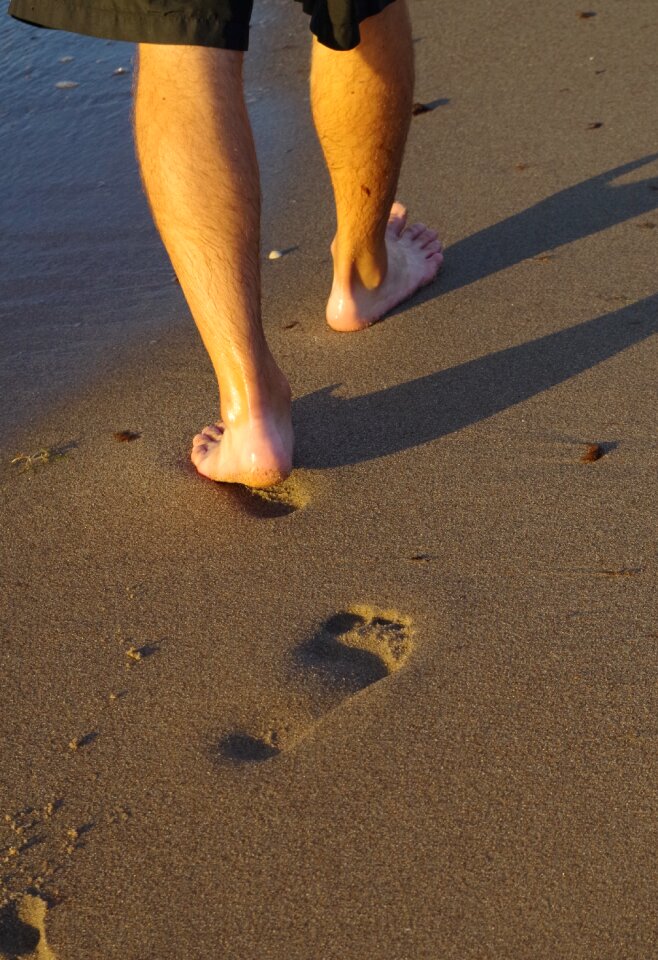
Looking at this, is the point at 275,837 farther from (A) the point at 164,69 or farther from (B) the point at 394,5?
(B) the point at 394,5

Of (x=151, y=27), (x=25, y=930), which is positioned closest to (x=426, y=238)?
(x=151, y=27)

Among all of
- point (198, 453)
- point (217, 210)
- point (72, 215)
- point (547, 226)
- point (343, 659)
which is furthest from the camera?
point (72, 215)

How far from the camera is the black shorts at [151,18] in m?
1.84

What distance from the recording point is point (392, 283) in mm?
2662

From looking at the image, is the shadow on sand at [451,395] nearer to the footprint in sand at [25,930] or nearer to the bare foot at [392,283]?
the bare foot at [392,283]

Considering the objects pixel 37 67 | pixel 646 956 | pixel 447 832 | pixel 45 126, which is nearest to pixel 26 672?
pixel 447 832

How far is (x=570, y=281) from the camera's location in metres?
2.70

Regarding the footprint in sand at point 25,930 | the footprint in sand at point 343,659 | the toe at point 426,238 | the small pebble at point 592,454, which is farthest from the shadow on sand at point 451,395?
the footprint in sand at point 25,930

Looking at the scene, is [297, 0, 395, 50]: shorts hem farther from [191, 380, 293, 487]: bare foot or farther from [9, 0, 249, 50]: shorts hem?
[191, 380, 293, 487]: bare foot

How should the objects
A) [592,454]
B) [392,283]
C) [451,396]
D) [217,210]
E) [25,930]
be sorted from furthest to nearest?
[392,283], [451,396], [592,454], [217,210], [25,930]

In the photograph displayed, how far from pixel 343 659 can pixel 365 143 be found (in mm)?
1184

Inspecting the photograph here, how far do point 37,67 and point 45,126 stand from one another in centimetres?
62

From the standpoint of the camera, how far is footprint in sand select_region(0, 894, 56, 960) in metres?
1.39

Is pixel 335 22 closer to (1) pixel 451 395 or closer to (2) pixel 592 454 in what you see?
(1) pixel 451 395
